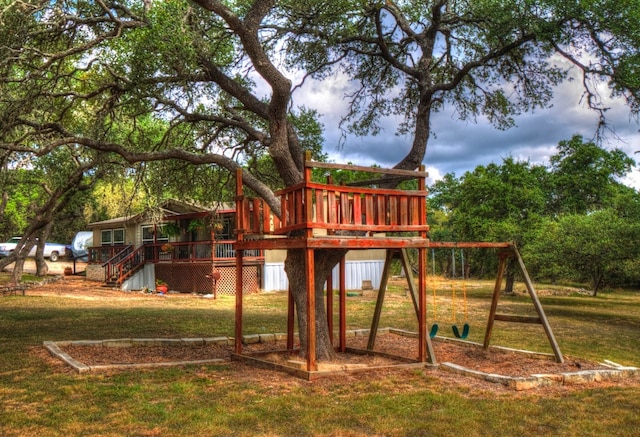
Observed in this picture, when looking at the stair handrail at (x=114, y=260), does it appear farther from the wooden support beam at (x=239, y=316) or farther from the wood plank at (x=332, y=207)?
the wood plank at (x=332, y=207)

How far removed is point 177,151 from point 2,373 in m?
4.24

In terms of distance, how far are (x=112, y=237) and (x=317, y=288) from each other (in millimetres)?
27292

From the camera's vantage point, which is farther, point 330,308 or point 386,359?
point 330,308

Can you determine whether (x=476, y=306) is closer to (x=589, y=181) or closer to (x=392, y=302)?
(x=392, y=302)

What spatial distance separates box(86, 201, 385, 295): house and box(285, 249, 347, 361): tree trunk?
1442 cm

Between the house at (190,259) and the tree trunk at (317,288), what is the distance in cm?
1442

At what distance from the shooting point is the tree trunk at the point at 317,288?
9.38 meters

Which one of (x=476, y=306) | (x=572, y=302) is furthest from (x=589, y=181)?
(x=476, y=306)

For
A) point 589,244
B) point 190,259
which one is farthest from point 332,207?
point 190,259

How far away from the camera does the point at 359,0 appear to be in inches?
451

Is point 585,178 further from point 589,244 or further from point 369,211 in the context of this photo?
point 369,211

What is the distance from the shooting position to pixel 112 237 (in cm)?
3416

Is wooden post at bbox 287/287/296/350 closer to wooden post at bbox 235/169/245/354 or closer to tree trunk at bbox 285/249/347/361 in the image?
tree trunk at bbox 285/249/347/361

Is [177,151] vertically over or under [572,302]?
over
